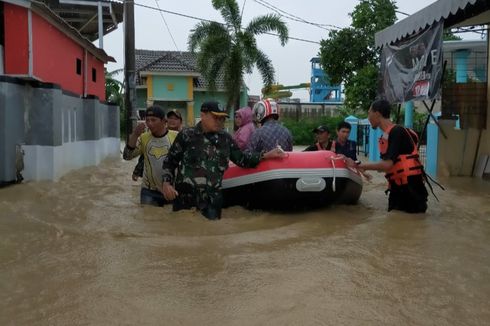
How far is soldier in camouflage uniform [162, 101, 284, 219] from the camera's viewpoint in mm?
4723

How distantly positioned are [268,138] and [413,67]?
155 inches

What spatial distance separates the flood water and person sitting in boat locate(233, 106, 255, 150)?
0.78 m

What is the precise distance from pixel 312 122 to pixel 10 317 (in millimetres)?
26219

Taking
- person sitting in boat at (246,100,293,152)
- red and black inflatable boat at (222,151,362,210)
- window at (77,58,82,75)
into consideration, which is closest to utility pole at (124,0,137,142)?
window at (77,58,82,75)

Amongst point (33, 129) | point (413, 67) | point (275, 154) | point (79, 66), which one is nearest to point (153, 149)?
point (275, 154)

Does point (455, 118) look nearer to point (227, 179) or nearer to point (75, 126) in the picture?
point (227, 179)

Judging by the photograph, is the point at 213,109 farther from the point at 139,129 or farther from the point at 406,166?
the point at 406,166

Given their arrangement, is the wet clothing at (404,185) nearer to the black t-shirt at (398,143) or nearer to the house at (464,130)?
the black t-shirt at (398,143)

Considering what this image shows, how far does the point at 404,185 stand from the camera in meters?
5.26

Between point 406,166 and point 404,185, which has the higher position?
point 406,166

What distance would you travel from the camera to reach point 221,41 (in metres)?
21.4

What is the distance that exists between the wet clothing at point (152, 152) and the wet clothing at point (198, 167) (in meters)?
Result: 0.65

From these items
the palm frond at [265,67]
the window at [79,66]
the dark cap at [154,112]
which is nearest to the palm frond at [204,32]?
the palm frond at [265,67]

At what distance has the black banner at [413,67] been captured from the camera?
A: 7.84m
